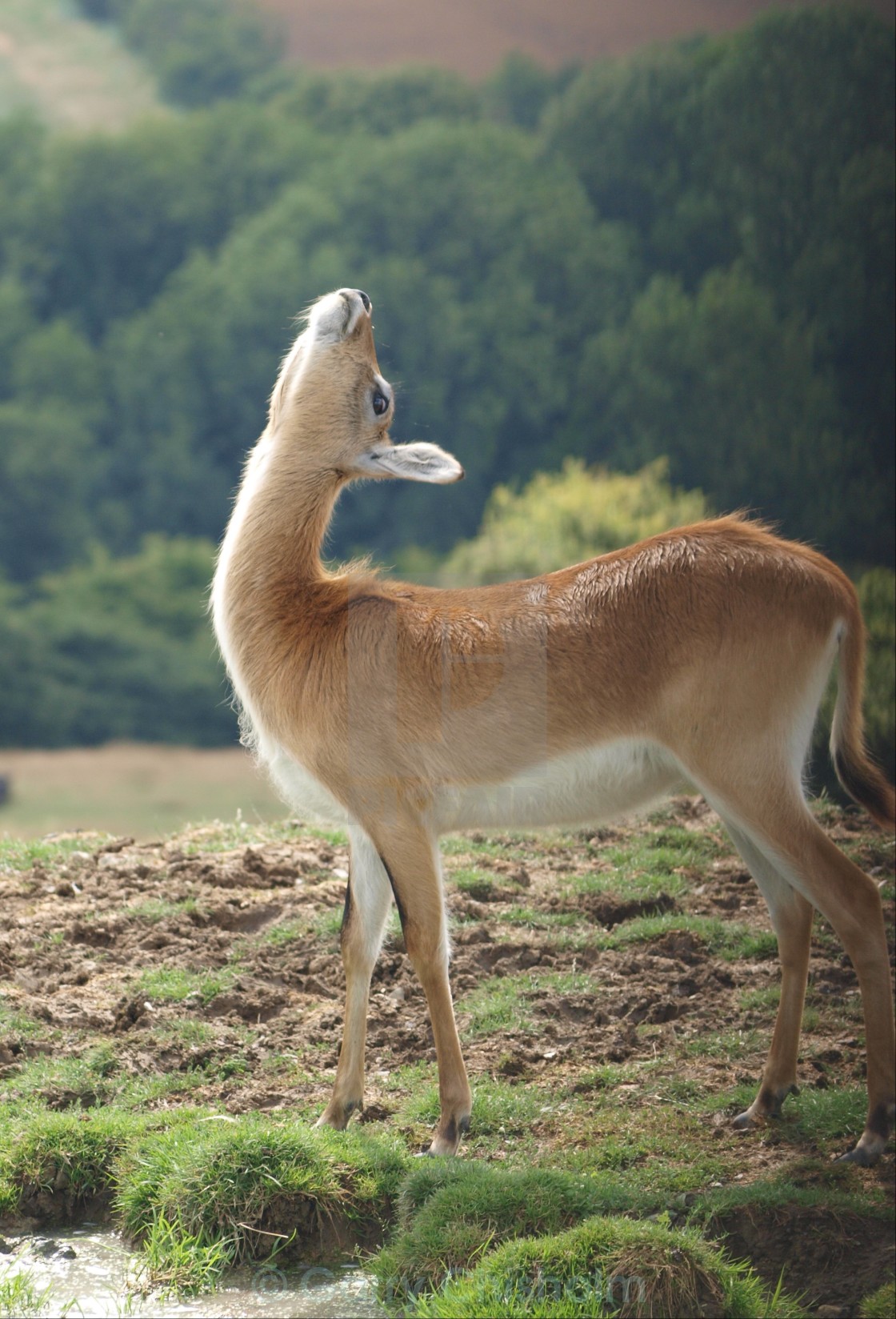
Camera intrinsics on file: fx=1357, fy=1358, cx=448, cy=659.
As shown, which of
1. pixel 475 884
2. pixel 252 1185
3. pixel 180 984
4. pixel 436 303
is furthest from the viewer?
pixel 436 303

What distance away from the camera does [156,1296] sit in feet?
12.3

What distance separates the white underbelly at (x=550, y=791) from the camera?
13.9 ft

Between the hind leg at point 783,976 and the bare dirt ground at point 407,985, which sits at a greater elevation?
the hind leg at point 783,976

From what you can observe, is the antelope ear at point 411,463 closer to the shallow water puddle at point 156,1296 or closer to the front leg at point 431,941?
the front leg at point 431,941

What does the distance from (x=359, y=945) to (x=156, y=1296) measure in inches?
49.5

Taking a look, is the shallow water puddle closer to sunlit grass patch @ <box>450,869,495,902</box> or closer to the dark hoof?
the dark hoof

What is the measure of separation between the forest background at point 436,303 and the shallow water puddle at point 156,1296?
1293 centimetres

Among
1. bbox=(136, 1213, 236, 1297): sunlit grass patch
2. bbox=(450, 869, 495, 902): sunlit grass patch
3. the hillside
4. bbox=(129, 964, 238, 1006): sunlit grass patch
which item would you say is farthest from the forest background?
bbox=(136, 1213, 236, 1297): sunlit grass patch

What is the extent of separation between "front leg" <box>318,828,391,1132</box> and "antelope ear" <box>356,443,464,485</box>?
121 cm

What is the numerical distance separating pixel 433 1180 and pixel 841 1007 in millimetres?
2028

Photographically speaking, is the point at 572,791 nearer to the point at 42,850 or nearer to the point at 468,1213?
the point at 468,1213

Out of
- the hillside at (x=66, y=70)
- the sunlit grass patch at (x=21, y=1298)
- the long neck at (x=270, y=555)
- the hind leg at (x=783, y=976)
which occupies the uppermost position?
the hillside at (x=66, y=70)

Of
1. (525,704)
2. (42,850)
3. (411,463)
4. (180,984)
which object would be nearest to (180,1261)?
(180,984)

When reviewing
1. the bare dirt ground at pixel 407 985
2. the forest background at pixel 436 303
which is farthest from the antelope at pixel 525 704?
the forest background at pixel 436 303
